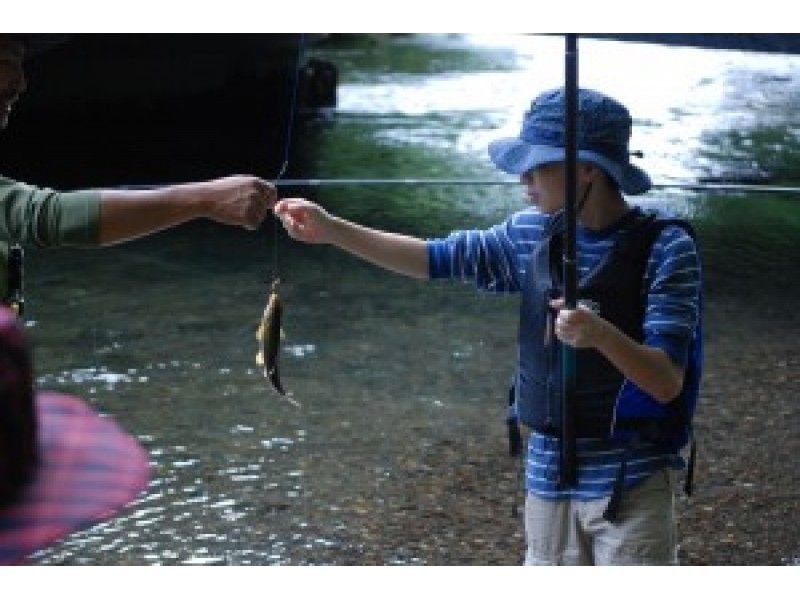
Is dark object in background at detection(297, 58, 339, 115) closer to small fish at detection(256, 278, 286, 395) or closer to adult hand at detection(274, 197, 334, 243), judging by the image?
small fish at detection(256, 278, 286, 395)

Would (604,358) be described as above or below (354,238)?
below

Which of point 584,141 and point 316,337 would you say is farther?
point 316,337

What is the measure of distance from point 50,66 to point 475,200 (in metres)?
4.63

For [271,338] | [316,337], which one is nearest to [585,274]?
[271,338]

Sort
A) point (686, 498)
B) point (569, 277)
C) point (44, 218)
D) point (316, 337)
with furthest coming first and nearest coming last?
point (316, 337) < point (686, 498) < point (569, 277) < point (44, 218)

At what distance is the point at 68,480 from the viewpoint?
277 cm

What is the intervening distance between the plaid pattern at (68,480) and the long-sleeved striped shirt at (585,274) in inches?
32.1

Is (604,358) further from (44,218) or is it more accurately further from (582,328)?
(44,218)

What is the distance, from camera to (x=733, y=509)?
5.37 meters

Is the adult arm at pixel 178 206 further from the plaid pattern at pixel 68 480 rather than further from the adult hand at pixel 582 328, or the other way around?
the adult hand at pixel 582 328

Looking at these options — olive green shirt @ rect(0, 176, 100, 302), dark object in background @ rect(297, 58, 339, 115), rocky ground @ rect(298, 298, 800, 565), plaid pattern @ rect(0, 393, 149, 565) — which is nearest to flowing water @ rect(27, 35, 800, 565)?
rocky ground @ rect(298, 298, 800, 565)

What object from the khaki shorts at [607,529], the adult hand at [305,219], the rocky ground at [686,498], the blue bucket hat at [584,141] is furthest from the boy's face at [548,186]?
the rocky ground at [686,498]

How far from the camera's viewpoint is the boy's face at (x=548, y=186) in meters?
3.02

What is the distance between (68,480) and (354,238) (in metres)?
0.87
